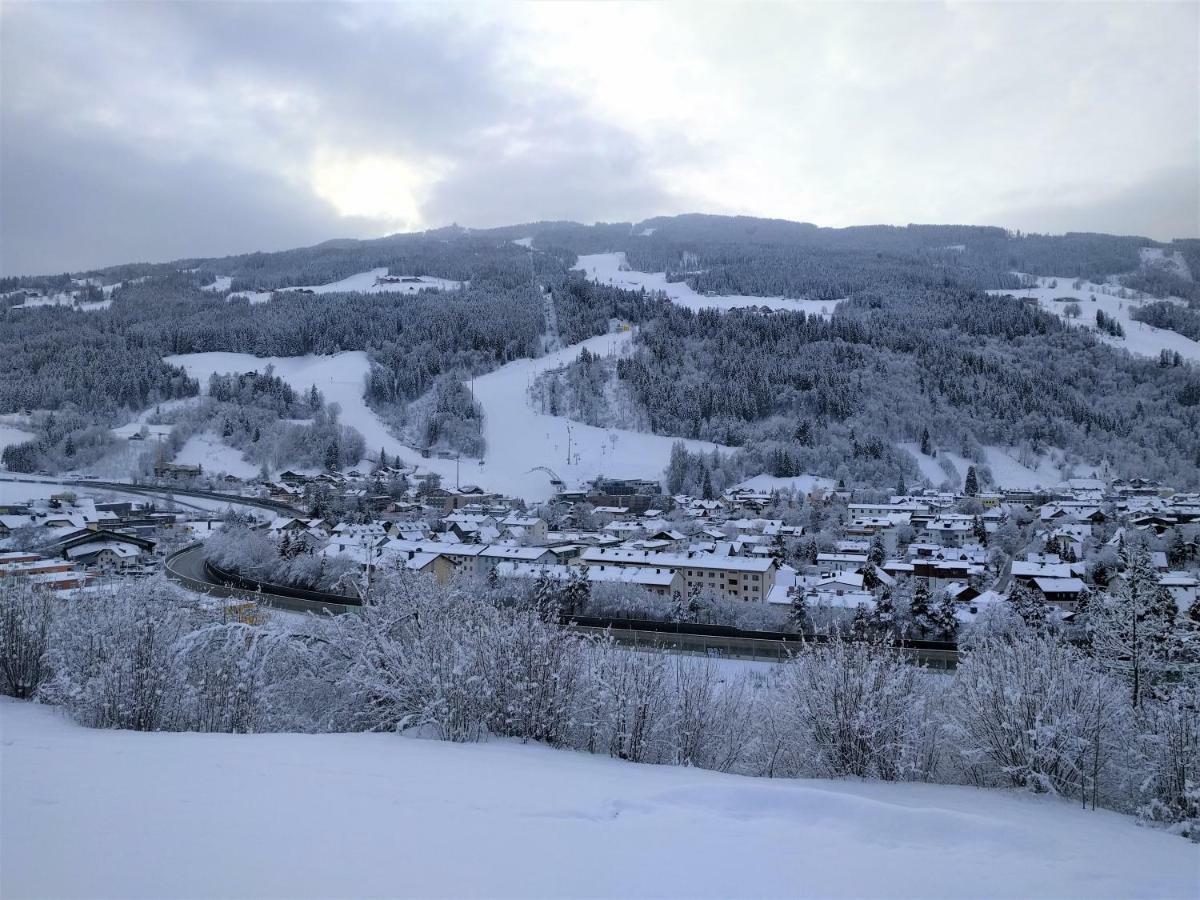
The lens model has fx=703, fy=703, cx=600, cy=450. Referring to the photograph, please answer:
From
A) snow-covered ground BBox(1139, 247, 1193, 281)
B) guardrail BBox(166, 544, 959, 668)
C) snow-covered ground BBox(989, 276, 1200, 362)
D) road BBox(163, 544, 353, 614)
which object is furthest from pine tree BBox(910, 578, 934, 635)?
snow-covered ground BBox(1139, 247, 1193, 281)

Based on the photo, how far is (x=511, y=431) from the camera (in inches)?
2992

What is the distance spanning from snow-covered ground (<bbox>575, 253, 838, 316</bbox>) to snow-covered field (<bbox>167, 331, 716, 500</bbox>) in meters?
27.3

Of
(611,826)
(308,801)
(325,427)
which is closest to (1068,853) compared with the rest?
(611,826)

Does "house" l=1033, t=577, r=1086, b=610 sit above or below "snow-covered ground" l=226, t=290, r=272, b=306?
below

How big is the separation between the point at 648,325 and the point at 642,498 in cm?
4255

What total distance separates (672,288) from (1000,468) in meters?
75.6

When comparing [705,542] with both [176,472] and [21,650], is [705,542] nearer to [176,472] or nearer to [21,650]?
[21,650]

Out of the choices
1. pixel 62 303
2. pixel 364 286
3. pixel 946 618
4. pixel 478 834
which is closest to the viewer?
pixel 478 834

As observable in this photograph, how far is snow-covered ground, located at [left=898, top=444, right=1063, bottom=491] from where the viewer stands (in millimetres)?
65562

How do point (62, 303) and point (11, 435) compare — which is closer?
point (11, 435)

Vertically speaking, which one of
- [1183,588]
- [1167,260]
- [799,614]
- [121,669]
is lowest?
[799,614]

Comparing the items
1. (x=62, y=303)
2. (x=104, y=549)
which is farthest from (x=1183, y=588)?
(x=62, y=303)

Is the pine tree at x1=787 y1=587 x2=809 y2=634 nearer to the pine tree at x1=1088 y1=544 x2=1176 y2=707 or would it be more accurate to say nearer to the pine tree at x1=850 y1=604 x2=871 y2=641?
the pine tree at x1=850 y1=604 x2=871 y2=641

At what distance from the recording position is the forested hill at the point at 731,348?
236 feet
